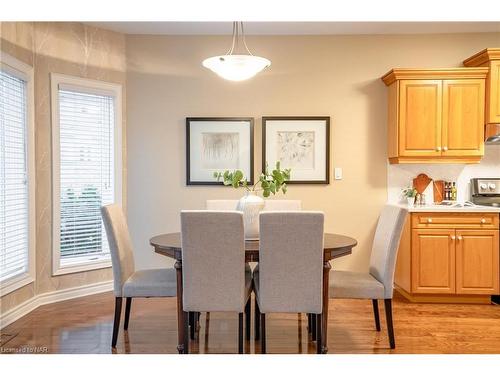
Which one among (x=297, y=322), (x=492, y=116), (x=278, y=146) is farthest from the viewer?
(x=278, y=146)

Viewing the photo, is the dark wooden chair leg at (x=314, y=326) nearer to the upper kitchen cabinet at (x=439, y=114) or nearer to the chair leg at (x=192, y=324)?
the chair leg at (x=192, y=324)

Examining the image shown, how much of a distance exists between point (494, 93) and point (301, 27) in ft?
6.13

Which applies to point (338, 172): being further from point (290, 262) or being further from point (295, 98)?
point (290, 262)

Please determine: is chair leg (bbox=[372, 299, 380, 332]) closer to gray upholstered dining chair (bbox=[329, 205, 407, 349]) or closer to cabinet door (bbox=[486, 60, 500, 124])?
gray upholstered dining chair (bbox=[329, 205, 407, 349])

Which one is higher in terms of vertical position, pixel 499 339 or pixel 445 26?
pixel 445 26

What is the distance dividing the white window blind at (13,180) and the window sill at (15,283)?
1.2 inches

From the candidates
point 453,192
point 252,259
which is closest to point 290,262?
point 252,259

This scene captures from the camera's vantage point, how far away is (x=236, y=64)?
2.87 m

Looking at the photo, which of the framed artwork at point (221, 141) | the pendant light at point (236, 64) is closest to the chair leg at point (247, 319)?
the pendant light at point (236, 64)

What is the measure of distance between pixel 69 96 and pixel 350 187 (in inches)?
113
